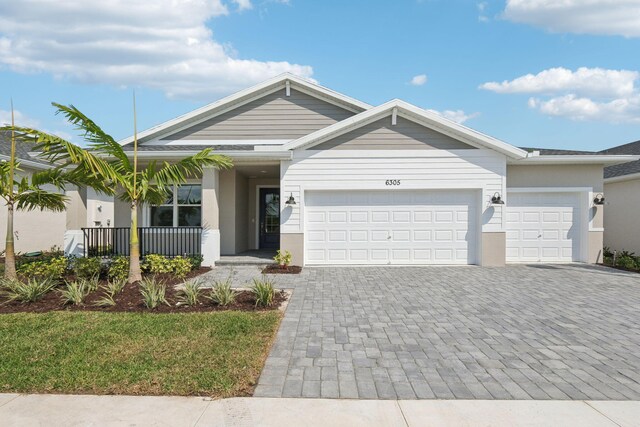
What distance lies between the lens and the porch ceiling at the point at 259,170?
12.9 meters

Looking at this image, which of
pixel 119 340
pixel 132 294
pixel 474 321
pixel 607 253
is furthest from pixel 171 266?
pixel 607 253

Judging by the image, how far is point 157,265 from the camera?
33.5ft

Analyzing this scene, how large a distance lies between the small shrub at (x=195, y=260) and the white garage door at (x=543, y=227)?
385 inches

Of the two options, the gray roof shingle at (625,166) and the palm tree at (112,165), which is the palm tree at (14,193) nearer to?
the palm tree at (112,165)

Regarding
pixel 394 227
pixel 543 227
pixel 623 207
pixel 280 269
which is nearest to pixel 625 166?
pixel 623 207

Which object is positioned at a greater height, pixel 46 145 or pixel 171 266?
pixel 46 145

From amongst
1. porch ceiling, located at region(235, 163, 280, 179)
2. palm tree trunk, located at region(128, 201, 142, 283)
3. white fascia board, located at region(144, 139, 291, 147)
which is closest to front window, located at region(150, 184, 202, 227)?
porch ceiling, located at region(235, 163, 280, 179)

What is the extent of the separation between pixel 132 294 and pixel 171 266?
2.55 meters

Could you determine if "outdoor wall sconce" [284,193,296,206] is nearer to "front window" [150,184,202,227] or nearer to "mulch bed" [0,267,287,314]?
"front window" [150,184,202,227]

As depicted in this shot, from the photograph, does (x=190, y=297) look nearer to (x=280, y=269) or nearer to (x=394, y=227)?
(x=280, y=269)

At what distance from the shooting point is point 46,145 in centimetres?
766

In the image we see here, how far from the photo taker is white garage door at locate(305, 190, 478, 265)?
12.3 m

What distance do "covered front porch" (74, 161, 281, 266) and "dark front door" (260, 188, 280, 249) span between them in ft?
1.06

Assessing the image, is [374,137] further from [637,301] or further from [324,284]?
[637,301]
